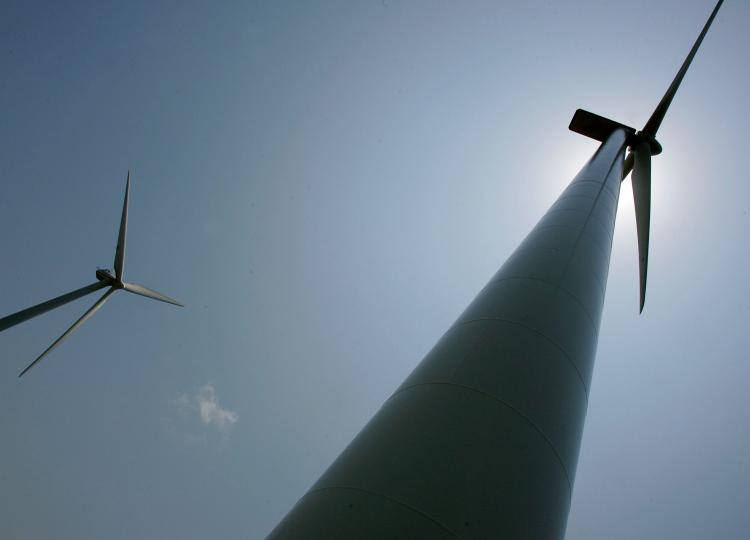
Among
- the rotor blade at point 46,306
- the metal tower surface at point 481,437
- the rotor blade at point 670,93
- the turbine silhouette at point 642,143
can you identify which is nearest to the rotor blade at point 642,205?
the turbine silhouette at point 642,143

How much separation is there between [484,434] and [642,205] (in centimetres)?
1205

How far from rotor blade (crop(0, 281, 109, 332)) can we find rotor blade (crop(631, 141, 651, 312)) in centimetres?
2452

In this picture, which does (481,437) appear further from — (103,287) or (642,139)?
(103,287)

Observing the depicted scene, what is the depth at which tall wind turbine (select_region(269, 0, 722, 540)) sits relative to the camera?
9.63 ft

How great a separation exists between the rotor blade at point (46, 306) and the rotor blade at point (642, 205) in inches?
966

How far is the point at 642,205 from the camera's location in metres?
13.0

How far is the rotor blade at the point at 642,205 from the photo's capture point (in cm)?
1165

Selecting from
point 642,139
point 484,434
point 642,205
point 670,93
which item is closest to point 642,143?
point 642,139

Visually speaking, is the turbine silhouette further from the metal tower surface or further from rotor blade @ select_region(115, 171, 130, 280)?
rotor blade @ select_region(115, 171, 130, 280)

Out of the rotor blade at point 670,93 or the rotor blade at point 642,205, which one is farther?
the rotor blade at point 670,93

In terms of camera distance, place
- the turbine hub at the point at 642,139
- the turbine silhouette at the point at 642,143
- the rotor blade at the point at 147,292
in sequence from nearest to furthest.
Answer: the turbine silhouette at the point at 642,143, the turbine hub at the point at 642,139, the rotor blade at the point at 147,292

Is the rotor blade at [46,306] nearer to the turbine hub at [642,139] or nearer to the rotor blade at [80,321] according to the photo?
the rotor blade at [80,321]

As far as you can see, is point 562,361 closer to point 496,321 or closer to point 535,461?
point 496,321

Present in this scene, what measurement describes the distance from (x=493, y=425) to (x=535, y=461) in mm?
399
